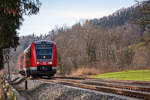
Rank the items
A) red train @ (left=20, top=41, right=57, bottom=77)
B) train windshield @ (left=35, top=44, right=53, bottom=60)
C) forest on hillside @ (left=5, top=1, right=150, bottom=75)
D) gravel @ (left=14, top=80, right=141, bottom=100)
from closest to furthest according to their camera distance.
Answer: gravel @ (left=14, top=80, right=141, bottom=100)
red train @ (left=20, top=41, right=57, bottom=77)
train windshield @ (left=35, top=44, right=53, bottom=60)
forest on hillside @ (left=5, top=1, right=150, bottom=75)

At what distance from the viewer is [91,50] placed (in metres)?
Result: 50.1

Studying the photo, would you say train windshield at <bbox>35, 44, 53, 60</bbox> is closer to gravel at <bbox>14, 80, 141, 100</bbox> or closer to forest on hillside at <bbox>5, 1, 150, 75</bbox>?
gravel at <bbox>14, 80, 141, 100</bbox>

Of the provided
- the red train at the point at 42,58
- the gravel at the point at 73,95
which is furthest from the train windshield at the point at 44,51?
the gravel at the point at 73,95

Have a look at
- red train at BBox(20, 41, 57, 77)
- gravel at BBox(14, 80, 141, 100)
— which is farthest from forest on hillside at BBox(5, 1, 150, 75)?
gravel at BBox(14, 80, 141, 100)

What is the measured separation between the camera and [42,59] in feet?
71.6

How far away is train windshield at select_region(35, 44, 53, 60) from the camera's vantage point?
22.0 m

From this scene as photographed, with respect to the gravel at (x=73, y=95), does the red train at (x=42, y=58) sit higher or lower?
higher

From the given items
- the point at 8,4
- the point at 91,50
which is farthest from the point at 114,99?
the point at 91,50

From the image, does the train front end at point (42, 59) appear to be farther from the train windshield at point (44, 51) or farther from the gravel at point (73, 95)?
the gravel at point (73, 95)

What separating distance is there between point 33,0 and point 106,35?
50.0 metres

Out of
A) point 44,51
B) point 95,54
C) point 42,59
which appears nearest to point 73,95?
point 42,59

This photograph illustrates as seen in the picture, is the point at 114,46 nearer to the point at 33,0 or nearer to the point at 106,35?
the point at 106,35

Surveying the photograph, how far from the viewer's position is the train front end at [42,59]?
21562mm

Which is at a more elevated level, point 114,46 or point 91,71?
point 114,46
